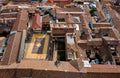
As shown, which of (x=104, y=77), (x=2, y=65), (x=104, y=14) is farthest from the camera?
(x=104, y=14)

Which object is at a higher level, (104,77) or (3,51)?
(104,77)

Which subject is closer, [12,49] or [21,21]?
[12,49]

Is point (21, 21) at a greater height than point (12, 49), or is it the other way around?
point (21, 21)

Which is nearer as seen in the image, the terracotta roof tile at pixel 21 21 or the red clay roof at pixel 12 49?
the red clay roof at pixel 12 49

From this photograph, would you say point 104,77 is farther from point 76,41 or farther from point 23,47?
point 23,47

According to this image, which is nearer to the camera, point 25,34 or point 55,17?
point 25,34

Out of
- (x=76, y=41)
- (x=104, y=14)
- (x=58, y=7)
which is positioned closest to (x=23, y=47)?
(x=76, y=41)

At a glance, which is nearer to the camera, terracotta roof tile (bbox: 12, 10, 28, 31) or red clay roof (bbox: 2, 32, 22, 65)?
red clay roof (bbox: 2, 32, 22, 65)

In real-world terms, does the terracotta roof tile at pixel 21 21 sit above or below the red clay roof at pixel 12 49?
above

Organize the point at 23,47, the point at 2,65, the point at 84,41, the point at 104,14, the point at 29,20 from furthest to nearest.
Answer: the point at 104,14, the point at 29,20, the point at 84,41, the point at 23,47, the point at 2,65

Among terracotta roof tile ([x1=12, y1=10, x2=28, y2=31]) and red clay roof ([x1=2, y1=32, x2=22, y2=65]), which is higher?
terracotta roof tile ([x1=12, y1=10, x2=28, y2=31])

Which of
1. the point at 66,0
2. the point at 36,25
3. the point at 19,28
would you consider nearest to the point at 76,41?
the point at 36,25
